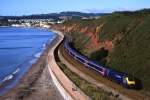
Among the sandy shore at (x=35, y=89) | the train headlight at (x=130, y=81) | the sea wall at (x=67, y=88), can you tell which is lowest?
the sandy shore at (x=35, y=89)

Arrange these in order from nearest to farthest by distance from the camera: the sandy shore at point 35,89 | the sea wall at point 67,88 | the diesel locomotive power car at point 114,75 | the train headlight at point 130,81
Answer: the sea wall at point 67,88, the train headlight at point 130,81, the diesel locomotive power car at point 114,75, the sandy shore at point 35,89

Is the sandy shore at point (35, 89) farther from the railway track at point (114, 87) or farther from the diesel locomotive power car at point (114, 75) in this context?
the diesel locomotive power car at point (114, 75)

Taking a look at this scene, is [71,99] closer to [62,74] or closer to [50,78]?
[62,74]

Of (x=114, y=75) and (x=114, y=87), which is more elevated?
(x=114, y=75)

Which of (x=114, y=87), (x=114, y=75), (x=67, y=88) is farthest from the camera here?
(x=114, y=75)

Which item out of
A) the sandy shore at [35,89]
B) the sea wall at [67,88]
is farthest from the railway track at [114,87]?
the sandy shore at [35,89]

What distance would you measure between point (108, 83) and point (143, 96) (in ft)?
34.7

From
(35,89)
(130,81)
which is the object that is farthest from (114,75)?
(35,89)

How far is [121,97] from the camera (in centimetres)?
3884

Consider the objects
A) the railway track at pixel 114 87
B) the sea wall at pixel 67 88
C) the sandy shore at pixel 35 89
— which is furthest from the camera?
the sandy shore at pixel 35 89

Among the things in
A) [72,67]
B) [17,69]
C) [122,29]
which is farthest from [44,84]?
[122,29]

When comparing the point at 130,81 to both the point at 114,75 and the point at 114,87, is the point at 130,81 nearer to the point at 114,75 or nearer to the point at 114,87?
the point at 114,87

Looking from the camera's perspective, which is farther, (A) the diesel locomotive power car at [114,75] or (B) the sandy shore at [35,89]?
(B) the sandy shore at [35,89]

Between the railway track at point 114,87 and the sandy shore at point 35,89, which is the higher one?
the railway track at point 114,87
